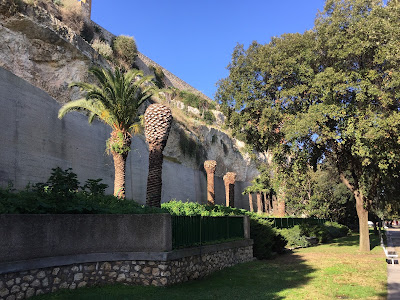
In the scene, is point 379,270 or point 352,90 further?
point 352,90

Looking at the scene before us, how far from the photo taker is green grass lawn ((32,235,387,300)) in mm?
7915

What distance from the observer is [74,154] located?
20.4m

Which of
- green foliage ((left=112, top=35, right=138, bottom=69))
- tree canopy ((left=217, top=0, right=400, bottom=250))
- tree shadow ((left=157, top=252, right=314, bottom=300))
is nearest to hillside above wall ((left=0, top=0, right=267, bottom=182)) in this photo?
tree canopy ((left=217, top=0, right=400, bottom=250))

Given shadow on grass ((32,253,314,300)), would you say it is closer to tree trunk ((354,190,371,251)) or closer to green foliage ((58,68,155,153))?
tree trunk ((354,190,371,251))

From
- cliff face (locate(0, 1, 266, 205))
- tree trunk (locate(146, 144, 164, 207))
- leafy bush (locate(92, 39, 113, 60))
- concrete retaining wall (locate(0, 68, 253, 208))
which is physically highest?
leafy bush (locate(92, 39, 113, 60))

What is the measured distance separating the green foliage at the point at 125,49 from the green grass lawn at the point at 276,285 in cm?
2945

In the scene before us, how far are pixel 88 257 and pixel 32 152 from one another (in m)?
11.1

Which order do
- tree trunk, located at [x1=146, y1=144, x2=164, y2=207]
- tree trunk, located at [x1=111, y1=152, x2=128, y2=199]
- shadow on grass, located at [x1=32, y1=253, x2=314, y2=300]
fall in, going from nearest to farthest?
shadow on grass, located at [x1=32, y1=253, x2=314, y2=300] < tree trunk, located at [x1=146, y1=144, x2=164, y2=207] < tree trunk, located at [x1=111, y1=152, x2=128, y2=199]

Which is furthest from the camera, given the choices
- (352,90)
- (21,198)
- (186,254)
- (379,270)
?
(352,90)

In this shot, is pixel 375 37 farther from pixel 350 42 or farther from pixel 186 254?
pixel 186 254

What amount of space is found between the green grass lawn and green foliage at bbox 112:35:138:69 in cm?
2945

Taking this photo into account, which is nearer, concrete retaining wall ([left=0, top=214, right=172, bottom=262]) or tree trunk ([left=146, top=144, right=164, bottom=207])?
concrete retaining wall ([left=0, top=214, right=172, bottom=262])

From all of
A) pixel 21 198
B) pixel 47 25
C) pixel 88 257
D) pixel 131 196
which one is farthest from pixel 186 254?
pixel 47 25

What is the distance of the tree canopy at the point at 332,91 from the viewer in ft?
48.8
